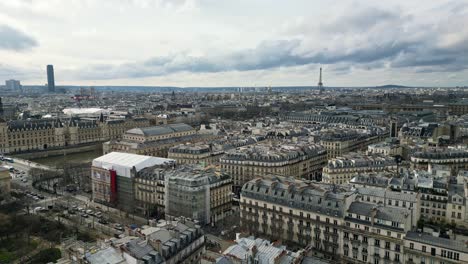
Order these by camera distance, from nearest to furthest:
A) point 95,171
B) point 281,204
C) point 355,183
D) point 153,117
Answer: point 281,204 → point 355,183 → point 95,171 → point 153,117

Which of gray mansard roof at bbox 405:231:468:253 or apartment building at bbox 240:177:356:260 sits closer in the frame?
gray mansard roof at bbox 405:231:468:253

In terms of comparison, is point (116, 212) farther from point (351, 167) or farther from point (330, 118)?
point (330, 118)

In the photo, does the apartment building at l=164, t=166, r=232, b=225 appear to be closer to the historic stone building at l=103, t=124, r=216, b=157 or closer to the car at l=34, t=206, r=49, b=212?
the car at l=34, t=206, r=49, b=212

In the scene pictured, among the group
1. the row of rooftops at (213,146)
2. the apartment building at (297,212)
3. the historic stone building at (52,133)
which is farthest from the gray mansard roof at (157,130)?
the apartment building at (297,212)

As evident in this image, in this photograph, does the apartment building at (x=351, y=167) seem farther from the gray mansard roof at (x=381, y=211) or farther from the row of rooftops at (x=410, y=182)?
the gray mansard roof at (x=381, y=211)

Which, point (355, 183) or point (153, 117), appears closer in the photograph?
point (355, 183)

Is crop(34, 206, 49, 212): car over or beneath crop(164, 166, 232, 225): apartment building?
beneath

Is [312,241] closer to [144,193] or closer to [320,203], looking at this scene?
[320,203]

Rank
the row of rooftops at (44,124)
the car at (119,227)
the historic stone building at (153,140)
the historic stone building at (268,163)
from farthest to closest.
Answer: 1. the row of rooftops at (44,124)
2. the historic stone building at (153,140)
3. the historic stone building at (268,163)
4. the car at (119,227)

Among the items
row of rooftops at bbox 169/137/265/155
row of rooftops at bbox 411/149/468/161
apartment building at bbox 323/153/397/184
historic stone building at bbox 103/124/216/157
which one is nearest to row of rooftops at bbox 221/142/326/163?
apartment building at bbox 323/153/397/184

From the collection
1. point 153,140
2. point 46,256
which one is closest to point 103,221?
point 46,256

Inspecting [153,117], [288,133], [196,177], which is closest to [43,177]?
[196,177]
